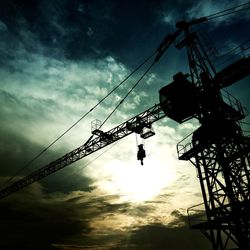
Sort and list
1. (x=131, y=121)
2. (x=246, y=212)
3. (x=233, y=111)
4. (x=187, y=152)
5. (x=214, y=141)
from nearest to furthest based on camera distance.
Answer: (x=246, y=212) → (x=214, y=141) → (x=187, y=152) → (x=233, y=111) → (x=131, y=121)

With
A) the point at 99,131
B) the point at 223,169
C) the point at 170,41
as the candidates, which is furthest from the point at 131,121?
the point at 223,169

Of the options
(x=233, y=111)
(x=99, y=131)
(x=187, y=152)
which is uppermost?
(x=99, y=131)

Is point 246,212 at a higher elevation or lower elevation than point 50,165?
lower

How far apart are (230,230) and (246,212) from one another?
140cm

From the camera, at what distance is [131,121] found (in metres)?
23.1

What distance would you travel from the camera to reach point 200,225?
1456 cm

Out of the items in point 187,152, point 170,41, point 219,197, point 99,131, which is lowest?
point 219,197

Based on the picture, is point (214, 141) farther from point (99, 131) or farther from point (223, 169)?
point (99, 131)

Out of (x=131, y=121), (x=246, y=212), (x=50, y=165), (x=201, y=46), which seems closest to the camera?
(x=246, y=212)

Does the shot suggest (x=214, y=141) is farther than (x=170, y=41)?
No

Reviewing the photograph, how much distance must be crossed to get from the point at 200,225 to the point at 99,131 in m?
13.4

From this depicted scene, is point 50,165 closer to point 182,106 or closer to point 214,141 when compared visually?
point 182,106

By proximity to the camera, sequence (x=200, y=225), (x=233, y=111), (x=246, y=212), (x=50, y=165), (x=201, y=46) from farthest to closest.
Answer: (x=50, y=165) < (x=201, y=46) < (x=233, y=111) < (x=200, y=225) < (x=246, y=212)

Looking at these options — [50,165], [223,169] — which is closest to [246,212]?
[223,169]
